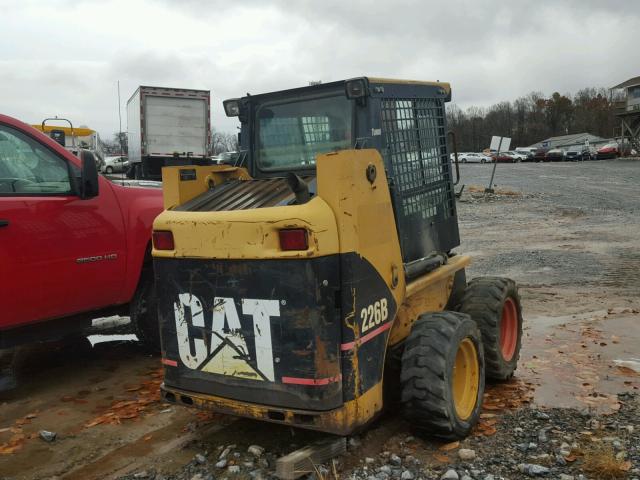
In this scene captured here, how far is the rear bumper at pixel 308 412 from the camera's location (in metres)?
3.31

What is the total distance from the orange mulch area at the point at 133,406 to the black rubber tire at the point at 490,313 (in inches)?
98.7

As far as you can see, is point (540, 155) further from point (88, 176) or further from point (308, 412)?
point (308, 412)

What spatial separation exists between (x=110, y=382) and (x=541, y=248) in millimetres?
9605

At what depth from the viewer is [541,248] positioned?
1260cm

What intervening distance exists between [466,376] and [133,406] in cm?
252

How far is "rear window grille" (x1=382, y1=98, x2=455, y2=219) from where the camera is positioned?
4148 millimetres

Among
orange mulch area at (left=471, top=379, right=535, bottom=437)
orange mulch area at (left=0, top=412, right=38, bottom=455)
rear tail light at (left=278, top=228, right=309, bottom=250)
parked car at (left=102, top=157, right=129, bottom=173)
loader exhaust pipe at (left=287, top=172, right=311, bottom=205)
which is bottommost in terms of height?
orange mulch area at (left=471, top=379, right=535, bottom=437)

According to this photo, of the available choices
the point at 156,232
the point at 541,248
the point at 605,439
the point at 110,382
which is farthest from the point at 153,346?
the point at 541,248

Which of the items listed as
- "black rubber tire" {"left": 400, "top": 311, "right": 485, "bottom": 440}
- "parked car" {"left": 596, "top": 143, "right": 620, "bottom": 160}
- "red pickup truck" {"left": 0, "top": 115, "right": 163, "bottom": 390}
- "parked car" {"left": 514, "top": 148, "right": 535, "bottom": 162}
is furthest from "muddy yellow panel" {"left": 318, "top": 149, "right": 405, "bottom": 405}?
"parked car" {"left": 514, "top": 148, "right": 535, "bottom": 162}

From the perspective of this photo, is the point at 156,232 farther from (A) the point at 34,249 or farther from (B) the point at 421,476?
(B) the point at 421,476

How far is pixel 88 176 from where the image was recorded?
5.02m

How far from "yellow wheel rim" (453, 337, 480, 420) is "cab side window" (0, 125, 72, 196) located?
3333 mm

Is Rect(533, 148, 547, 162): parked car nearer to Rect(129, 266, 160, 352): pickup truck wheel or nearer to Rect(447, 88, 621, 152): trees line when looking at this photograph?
Rect(447, 88, 621, 152): trees line

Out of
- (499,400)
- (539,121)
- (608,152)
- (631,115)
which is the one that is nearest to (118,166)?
(499,400)
